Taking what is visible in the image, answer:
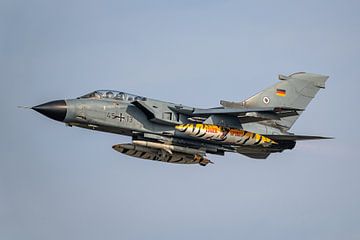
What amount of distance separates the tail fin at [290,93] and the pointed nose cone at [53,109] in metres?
7.30

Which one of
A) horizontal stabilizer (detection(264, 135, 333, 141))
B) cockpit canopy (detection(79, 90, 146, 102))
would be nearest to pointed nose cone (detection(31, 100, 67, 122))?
cockpit canopy (detection(79, 90, 146, 102))

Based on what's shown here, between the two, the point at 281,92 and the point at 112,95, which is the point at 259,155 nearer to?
the point at 281,92

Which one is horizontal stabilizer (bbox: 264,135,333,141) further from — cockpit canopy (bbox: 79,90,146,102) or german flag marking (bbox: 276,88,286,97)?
cockpit canopy (bbox: 79,90,146,102)

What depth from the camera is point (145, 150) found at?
32.9 m

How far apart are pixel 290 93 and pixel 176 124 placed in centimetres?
568

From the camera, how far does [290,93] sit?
115 feet

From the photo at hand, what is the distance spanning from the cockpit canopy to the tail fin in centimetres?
465

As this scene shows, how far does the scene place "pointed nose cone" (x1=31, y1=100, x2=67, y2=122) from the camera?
31.0m


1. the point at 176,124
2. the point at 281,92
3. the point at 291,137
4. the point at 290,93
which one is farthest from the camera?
the point at 290,93

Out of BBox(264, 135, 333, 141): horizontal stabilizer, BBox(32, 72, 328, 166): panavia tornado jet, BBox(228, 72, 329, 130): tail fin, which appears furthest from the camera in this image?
BBox(228, 72, 329, 130): tail fin

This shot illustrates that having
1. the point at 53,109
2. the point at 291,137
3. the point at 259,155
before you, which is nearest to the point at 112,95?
the point at 53,109

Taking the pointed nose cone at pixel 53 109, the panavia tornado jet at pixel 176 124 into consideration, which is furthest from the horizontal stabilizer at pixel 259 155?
the pointed nose cone at pixel 53 109

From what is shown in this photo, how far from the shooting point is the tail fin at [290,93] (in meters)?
34.4

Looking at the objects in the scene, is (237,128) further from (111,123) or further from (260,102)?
(111,123)
